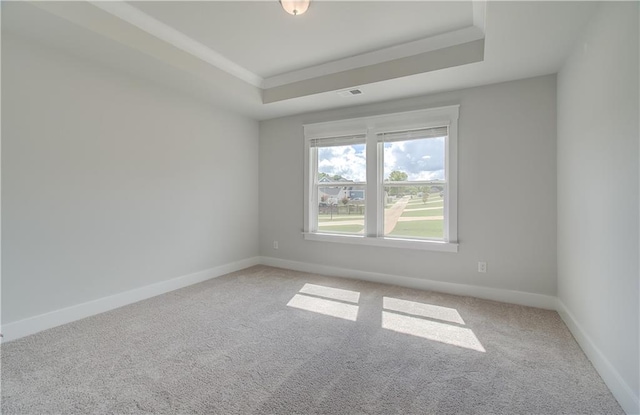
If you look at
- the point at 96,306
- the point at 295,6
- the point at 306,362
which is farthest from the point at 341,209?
the point at 96,306

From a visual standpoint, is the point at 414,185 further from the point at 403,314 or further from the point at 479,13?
the point at 479,13

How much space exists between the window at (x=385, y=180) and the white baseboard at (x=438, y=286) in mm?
436

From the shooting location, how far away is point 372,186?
3975 millimetres

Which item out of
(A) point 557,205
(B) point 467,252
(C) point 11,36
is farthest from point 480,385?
(C) point 11,36

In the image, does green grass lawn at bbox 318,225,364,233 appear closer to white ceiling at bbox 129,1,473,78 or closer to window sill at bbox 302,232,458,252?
window sill at bbox 302,232,458,252

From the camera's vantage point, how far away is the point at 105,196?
2902 mm

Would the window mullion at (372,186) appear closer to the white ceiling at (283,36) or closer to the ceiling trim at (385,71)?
the white ceiling at (283,36)

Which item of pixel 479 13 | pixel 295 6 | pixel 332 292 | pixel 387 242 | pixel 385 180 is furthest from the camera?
pixel 385 180

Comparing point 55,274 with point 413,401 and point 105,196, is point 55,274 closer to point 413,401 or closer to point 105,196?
point 105,196

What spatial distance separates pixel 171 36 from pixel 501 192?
3756 mm

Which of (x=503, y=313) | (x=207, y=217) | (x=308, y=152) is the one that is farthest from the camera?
(x=308, y=152)

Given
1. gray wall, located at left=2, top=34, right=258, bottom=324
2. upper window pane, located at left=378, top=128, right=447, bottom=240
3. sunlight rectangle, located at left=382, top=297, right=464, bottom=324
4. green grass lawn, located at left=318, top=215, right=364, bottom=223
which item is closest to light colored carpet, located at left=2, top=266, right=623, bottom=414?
sunlight rectangle, located at left=382, top=297, right=464, bottom=324

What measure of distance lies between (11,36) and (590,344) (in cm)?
494

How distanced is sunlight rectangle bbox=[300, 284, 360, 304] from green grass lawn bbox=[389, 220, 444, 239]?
1.03 m
